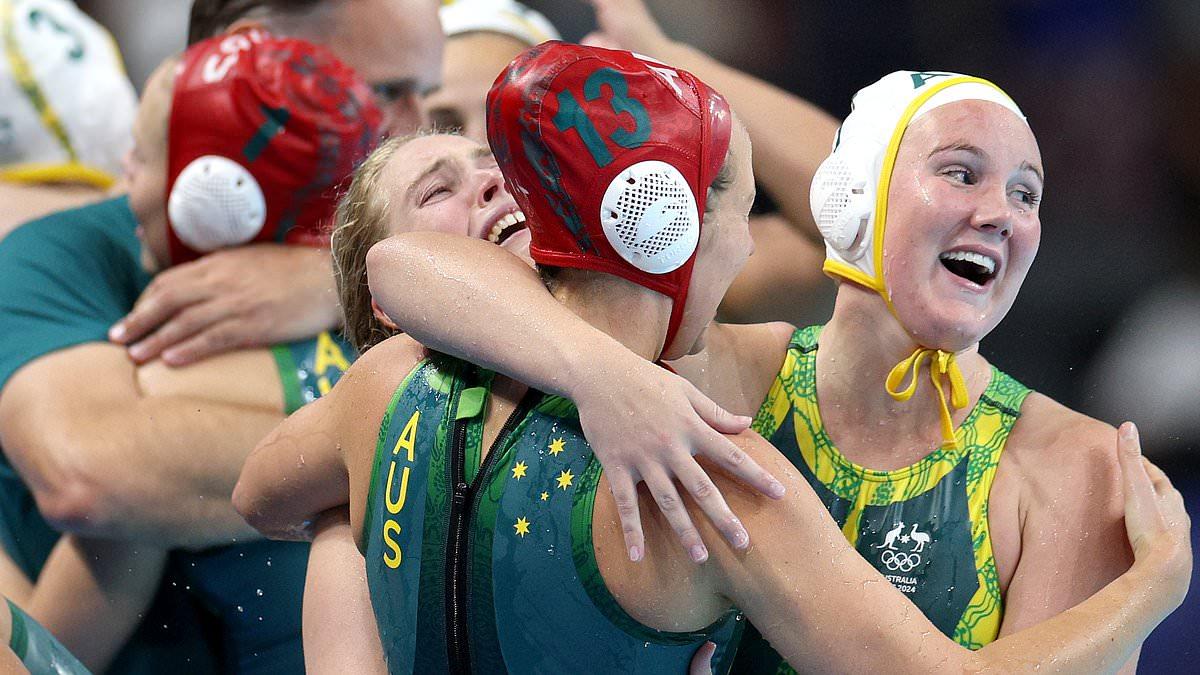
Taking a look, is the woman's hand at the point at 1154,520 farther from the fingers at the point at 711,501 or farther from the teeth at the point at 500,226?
the teeth at the point at 500,226

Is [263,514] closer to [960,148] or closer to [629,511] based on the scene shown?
[629,511]

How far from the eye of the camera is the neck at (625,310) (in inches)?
51.8

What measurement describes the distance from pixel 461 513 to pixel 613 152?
1.31ft

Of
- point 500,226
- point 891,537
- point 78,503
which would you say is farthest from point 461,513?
point 78,503

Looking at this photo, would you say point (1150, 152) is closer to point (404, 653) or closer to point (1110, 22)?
point (1110, 22)

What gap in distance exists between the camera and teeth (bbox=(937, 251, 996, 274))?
1.65 meters

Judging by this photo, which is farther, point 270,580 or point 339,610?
point 270,580

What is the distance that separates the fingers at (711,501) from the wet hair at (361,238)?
0.64 metres

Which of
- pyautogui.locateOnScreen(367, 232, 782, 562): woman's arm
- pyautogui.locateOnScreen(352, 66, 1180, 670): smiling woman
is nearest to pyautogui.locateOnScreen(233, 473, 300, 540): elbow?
pyautogui.locateOnScreen(367, 232, 782, 562): woman's arm

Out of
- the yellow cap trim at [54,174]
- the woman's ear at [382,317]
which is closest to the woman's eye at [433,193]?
the woman's ear at [382,317]

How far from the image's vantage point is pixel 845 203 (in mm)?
1755

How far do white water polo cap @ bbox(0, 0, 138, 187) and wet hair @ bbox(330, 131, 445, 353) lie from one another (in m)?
2.13

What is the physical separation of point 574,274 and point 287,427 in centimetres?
54

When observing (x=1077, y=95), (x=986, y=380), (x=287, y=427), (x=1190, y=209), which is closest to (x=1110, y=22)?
(x=1077, y=95)
